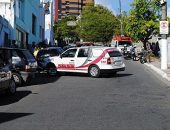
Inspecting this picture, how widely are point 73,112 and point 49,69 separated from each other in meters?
13.6

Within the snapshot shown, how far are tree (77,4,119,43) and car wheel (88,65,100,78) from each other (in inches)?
2732

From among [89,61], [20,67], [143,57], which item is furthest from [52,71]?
[143,57]

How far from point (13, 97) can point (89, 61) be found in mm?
9174

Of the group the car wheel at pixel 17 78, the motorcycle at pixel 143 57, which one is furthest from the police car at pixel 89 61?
the motorcycle at pixel 143 57

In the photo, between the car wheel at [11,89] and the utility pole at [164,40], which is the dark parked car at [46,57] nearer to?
the utility pole at [164,40]

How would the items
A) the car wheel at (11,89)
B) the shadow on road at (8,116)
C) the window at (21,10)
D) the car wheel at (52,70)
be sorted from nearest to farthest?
1. the shadow on road at (8,116)
2. the car wheel at (11,89)
3. the car wheel at (52,70)
4. the window at (21,10)

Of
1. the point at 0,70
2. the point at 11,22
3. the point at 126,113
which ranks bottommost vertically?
the point at 126,113

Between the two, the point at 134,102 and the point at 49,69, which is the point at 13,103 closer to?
the point at 134,102

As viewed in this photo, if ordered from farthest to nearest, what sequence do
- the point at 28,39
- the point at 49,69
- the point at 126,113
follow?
1. the point at 28,39
2. the point at 49,69
3. the point at 126,113

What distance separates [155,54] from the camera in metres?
48.9

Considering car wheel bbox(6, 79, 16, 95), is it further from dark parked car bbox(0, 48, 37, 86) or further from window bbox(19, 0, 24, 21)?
window bbox(19, 0, 24, 21)

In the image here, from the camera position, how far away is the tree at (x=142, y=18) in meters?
48.1

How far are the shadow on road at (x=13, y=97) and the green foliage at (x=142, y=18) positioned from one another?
1295 inches

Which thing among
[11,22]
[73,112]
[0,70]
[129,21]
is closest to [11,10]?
[11,22]
